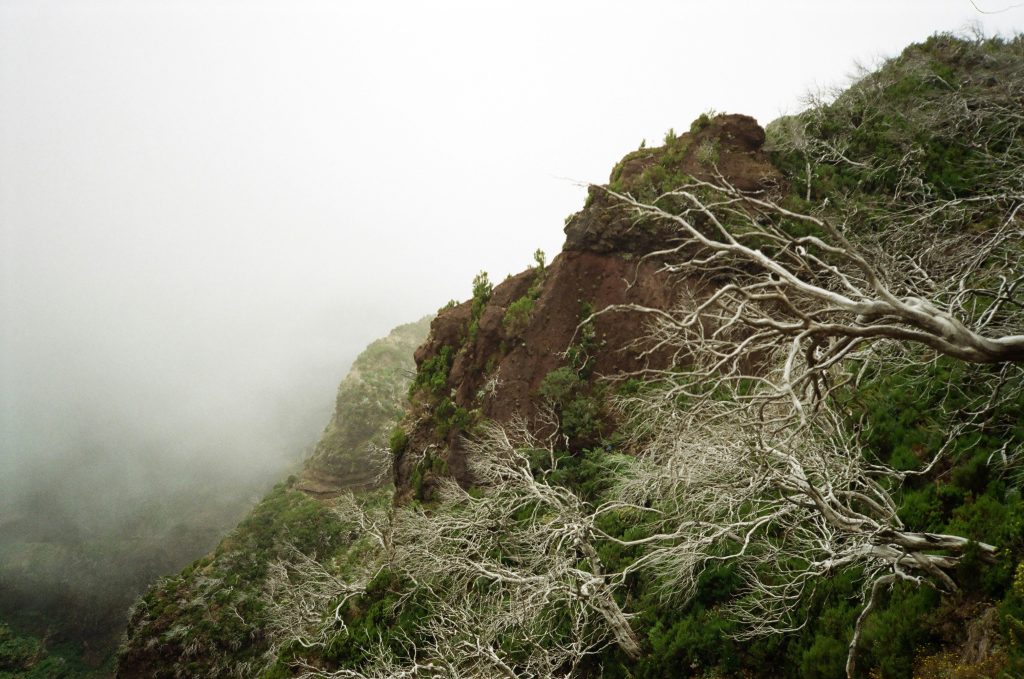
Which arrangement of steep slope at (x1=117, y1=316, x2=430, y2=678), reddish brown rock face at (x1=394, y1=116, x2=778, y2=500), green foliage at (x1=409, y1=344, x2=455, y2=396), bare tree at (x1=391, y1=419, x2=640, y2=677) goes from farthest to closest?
steep slope at (x1=117, y1=316, x2=430, y2=678) < green foliage at (x1=409, y1=344, x2=455, y2=396) < reddish brown rock face at (x1=394, y1=116, x2=778, y2=500) < bare tree at (x1=391, y1=419, x2=640, y2=677)

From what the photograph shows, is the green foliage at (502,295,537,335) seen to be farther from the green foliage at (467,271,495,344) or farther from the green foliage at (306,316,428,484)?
the green foliage at (306,316,428,484)

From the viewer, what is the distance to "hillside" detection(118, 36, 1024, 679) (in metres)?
3.73

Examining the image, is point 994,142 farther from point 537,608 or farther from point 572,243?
point 537,608

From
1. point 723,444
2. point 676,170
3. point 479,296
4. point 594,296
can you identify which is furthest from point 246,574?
point 676,170

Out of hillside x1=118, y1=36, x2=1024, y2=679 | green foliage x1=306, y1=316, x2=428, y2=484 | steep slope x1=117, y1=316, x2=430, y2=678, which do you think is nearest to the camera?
hillside x1=118, y1=36, x2=1024, y2=679

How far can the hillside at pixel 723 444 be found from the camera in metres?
3.73

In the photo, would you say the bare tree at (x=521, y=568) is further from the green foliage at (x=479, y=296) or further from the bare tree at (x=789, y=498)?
the green foliage at (x=479, y=296)

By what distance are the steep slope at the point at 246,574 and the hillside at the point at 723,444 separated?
0.57 ft

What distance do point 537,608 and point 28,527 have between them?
88.2 meters

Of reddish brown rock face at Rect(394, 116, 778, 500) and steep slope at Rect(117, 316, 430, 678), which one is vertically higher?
reddish brown rock face at Rect(394, 116, 778, 500)

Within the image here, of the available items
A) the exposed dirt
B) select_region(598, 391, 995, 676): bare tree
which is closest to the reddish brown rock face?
the exposed dirt

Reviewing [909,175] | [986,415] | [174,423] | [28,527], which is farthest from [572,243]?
[174,423]

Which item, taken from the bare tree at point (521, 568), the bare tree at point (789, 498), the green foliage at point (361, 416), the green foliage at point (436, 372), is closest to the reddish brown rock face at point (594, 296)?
the green foliage at point (436, 372)

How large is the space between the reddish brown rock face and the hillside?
89mm
